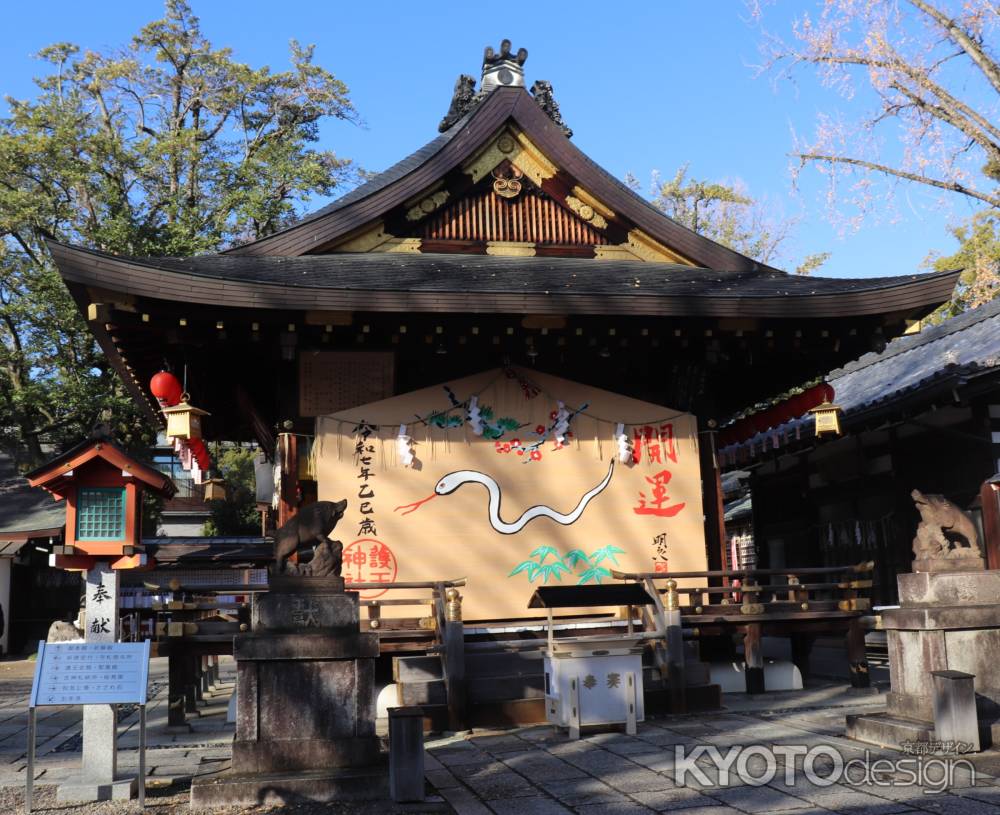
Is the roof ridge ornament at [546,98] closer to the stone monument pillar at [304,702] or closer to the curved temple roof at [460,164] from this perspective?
the curved temple roof at [460,164]

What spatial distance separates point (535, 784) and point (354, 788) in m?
1.32

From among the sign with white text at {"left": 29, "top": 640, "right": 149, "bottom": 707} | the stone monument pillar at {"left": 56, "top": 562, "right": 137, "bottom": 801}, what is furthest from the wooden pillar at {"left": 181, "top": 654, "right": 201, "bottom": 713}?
the sign with white text at {"left": 29, "top": 640, "right": 149, "bottom": 707}

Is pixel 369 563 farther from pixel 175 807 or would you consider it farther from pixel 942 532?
pixel 942 532

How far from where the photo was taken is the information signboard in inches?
263

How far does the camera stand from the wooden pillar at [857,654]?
11711 mm

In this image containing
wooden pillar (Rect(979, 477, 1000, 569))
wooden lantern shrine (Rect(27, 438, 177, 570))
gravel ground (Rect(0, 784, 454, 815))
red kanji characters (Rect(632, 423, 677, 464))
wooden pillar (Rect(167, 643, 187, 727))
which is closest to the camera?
gravel ground (Rect(0, 784, 454, 815))

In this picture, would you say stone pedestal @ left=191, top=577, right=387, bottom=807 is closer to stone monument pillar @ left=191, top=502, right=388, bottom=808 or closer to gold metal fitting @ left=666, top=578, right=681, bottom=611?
stone monument pillar @ left=191, top=502, right=388, bottom=808

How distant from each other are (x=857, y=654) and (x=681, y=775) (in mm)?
5710

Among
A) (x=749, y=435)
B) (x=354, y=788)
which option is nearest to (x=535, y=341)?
(x=749, y=435)

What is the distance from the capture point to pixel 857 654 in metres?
11.7

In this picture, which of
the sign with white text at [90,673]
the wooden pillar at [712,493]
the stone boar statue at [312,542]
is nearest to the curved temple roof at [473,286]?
the wooden pillar at [712,493]

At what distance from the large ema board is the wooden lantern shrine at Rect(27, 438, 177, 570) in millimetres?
3473

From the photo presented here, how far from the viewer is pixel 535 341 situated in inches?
470

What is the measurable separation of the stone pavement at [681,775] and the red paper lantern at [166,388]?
5145mm
